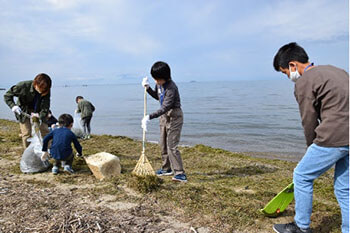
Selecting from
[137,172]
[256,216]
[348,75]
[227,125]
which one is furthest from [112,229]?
[227,125]

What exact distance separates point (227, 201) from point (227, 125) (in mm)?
12410

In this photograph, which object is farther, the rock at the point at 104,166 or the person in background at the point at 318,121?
the rock at the point at 104,166

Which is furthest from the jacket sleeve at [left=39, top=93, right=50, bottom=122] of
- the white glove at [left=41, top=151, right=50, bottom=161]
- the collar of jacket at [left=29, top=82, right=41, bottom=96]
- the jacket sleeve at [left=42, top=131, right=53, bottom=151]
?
the white glove at [left=41, top=151, right=50, bottom=161]

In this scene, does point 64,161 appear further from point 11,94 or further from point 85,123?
point 85,123

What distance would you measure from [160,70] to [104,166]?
6.27 feet

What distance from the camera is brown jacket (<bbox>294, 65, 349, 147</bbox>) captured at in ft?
7.01

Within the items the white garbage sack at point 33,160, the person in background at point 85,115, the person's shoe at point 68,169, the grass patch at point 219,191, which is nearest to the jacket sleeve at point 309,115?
the grass patch at point 219,191

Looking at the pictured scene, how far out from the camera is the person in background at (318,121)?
214 cm

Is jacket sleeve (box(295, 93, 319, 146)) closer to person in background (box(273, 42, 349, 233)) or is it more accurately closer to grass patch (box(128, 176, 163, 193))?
person in background (box(273, 42, 349, 233))

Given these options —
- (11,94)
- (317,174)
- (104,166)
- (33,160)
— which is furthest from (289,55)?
(11,94)

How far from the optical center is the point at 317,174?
2.31 metres

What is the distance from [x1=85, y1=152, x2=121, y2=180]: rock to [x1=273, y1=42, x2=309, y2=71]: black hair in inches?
125

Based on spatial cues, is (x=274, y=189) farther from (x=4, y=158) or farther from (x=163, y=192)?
(x=4, y=158)

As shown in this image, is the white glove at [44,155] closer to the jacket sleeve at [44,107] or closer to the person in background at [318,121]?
the jacket sleeve at [44,107]
